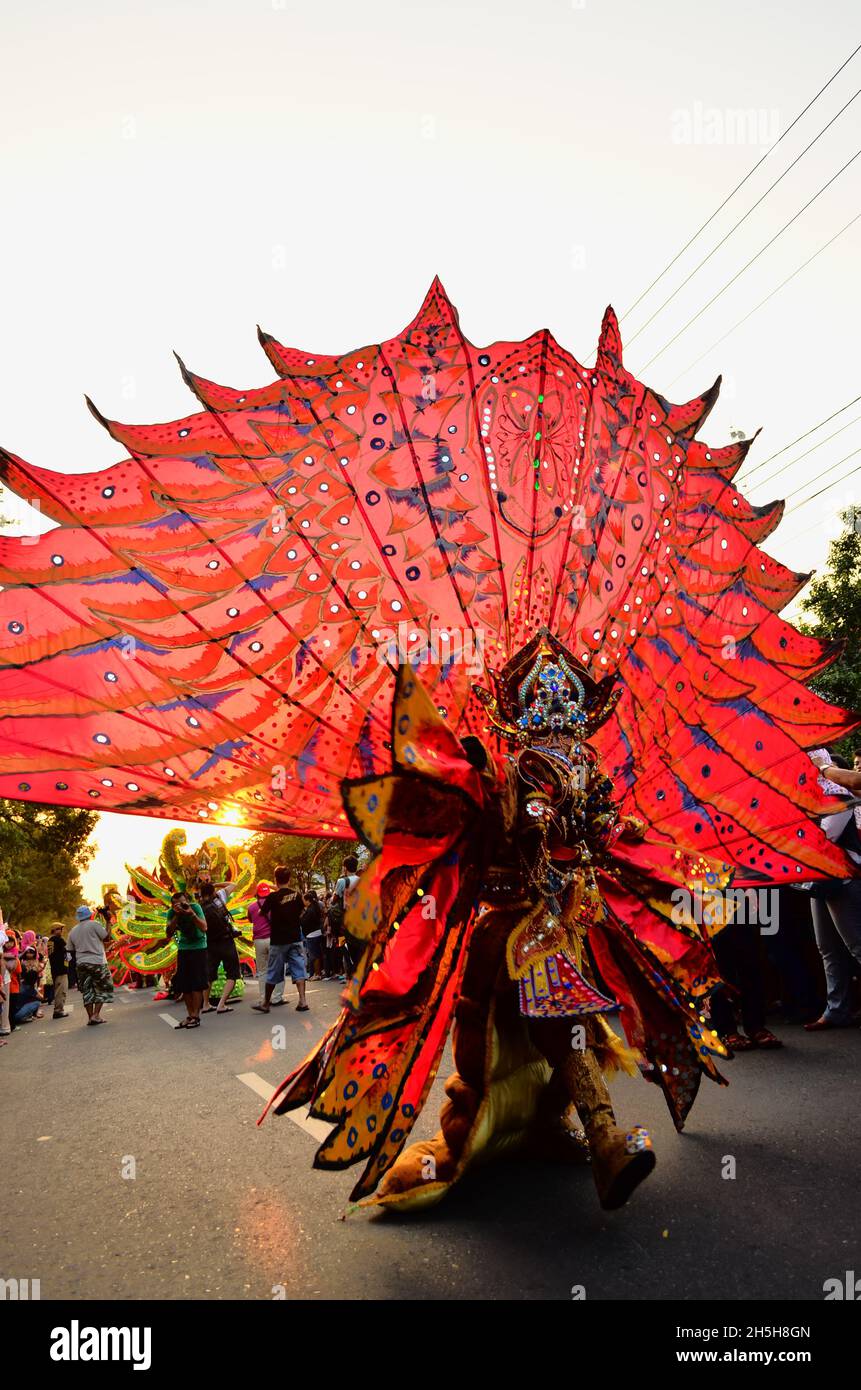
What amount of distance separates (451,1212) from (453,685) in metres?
1.98

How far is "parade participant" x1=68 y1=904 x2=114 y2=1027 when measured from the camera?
11.2 m

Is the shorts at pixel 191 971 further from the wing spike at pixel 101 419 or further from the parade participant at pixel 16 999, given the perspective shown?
the wing spike at pixel 101 419

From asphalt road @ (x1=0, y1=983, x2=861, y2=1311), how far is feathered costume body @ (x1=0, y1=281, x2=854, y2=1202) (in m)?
0.31

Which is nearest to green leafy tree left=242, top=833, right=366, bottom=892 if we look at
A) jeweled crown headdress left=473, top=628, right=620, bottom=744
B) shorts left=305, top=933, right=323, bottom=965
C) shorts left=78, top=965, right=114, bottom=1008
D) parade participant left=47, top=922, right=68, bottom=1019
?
shorts left=305, top=933, right=323, bottom=965

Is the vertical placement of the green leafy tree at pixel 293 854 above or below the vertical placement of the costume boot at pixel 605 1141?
below

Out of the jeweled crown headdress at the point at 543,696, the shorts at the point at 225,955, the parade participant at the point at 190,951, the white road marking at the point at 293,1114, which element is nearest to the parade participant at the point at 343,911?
the shorts at the point at 225,955

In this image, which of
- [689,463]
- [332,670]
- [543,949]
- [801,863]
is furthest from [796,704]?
[332,670]

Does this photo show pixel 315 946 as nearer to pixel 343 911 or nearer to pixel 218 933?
pixel 218 933

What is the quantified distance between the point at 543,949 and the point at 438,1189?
981mm

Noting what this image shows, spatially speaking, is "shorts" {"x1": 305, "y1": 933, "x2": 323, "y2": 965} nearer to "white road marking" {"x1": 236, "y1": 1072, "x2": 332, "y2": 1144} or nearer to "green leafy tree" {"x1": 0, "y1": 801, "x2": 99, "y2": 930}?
→ "green leafy tree" {"x1": 0, "y1": 801, "x2": 99, "y2": 930}

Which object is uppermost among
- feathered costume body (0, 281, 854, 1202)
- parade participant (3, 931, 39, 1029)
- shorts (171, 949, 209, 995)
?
feathered costume body (0, 281, 854, 1202)

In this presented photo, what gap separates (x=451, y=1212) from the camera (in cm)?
322

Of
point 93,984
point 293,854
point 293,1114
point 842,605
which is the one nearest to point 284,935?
point 93,984

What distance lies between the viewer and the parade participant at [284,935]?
9.43 metres
